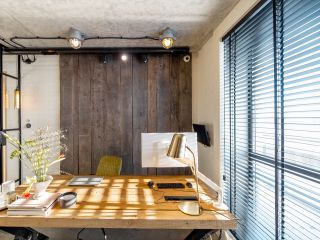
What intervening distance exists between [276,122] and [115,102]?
262 centimetres

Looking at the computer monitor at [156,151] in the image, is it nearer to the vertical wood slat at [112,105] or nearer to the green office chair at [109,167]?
the green office chair at [109,167]

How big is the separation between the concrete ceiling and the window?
1.58ft

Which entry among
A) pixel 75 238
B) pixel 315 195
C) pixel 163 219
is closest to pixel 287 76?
pixel 315 195

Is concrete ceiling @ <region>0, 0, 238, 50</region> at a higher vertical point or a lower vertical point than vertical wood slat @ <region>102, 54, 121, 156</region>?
higher

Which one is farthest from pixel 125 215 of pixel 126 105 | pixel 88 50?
pixel 88 50

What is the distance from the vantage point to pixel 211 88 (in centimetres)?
270

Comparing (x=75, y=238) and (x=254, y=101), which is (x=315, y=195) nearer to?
(x=254, y=101)

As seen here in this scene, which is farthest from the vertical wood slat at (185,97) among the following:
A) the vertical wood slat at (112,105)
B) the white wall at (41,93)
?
the white wall at (41,93)

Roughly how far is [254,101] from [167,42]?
144 centimetres

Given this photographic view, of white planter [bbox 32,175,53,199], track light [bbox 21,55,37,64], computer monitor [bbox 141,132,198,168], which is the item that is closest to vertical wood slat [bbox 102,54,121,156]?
track light [bbox 21,55,37,64]

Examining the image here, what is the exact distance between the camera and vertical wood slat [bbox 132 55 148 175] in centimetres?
347

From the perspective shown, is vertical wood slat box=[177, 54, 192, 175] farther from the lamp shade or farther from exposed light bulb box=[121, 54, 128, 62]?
the lamp shade

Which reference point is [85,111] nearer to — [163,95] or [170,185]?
[163,95]

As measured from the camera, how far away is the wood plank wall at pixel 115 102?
3.45m
